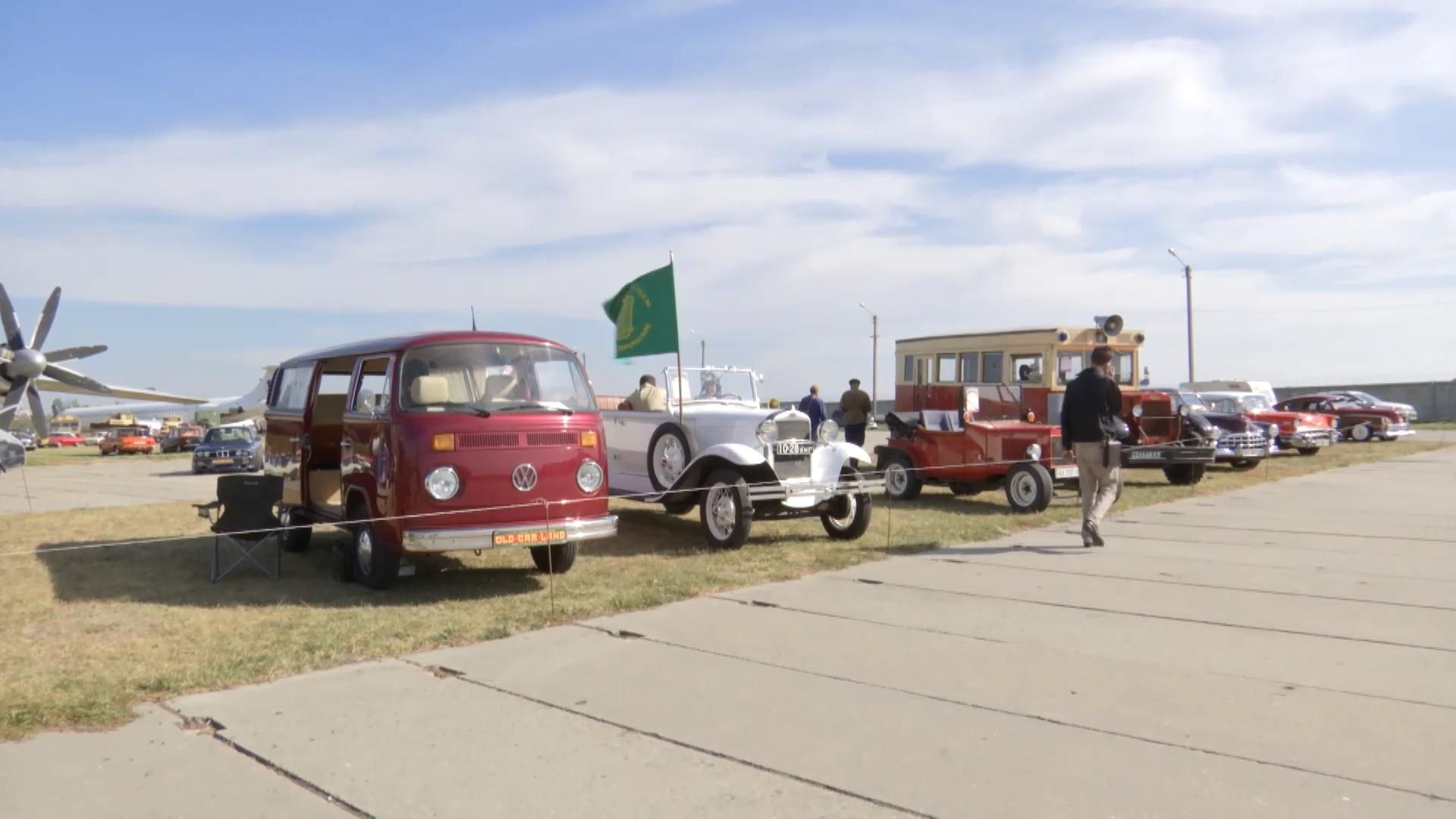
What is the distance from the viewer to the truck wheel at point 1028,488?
12.3m

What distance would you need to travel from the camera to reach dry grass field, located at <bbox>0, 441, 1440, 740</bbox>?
5.52 meters

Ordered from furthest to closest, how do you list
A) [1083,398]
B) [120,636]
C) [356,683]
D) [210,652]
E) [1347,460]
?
[1347,460], [1083,398], [120,636], [210,652], [356,683]

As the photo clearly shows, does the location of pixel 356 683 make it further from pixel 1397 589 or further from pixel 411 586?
pixel 1397 589

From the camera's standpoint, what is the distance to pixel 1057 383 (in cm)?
1544

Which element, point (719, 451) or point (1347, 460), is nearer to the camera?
point (719, 451)

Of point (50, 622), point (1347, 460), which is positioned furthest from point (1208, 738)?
point (1347, 460)

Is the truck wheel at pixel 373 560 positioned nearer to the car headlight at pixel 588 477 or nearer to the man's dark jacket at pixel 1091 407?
the car headlight at pixel 588 477

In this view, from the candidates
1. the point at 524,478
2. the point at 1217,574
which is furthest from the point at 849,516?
the point at 524,478

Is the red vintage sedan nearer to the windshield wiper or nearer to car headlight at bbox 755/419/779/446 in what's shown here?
Answer: car headlight at bbox 755/419/779/446

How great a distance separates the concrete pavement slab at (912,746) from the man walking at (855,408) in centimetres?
1261

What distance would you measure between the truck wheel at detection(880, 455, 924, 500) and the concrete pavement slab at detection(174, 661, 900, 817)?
31.8 ft

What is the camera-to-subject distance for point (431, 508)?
7.51 meters

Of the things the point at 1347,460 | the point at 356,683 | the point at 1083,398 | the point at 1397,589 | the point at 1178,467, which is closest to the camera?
the point at 356,683

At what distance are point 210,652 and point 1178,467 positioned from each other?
Answer: 14.1m
